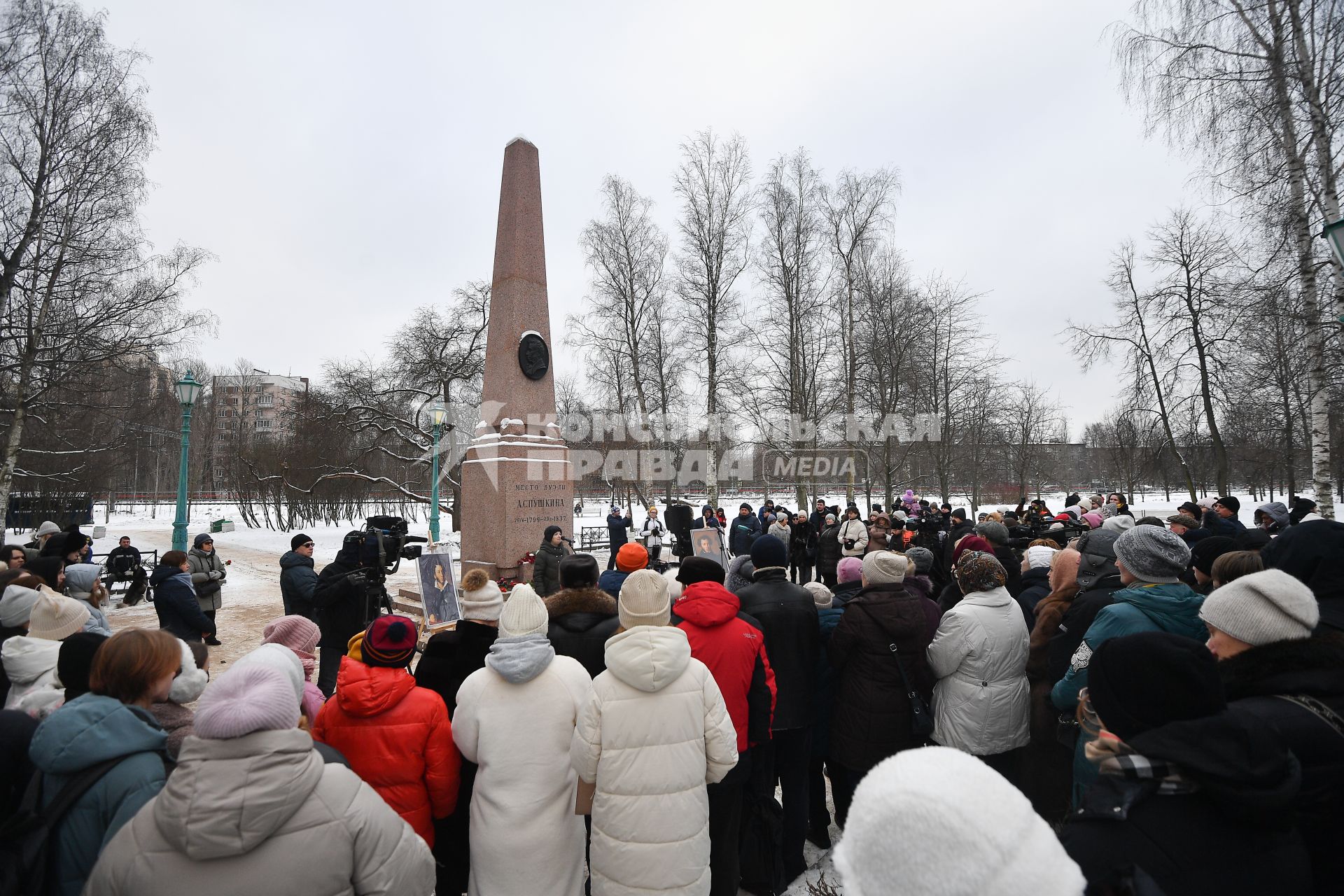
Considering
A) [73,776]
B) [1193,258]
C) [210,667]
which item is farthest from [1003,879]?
[1193,258]

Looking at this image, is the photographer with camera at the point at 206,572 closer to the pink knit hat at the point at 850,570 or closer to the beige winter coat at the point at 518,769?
the beige winter coat at the point at 518,769

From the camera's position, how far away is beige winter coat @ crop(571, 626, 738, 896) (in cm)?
226

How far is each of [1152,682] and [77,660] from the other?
3.28m

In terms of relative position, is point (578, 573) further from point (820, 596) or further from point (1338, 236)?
point (1338, 236)

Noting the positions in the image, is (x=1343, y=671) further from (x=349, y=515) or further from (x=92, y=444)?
(x=349, y=515)

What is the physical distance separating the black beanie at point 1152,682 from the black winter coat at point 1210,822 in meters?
0.07

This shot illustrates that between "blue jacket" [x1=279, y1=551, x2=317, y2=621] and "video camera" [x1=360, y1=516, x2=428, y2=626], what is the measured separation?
1.36 ft

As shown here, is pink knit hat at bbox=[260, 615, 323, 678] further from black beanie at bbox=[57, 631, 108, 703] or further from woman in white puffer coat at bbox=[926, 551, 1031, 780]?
woman in white puffer coat at bbox=[926, 551, 1031, 780]

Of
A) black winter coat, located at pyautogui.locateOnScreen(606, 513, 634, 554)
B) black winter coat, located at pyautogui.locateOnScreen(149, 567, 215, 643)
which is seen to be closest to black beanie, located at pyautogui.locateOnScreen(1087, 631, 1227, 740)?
black winter coat, located at pyautogui.locateOnScreen(149, 567, 215, 643)

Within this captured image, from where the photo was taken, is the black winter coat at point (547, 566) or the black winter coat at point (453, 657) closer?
the black winter coat at point (453, 657)

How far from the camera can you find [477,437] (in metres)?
10.8

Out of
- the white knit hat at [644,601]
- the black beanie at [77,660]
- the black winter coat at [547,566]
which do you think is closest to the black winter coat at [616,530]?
the black winter coat at [547,566]

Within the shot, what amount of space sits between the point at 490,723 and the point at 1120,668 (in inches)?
80.3

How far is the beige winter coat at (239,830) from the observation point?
4.53 ft
